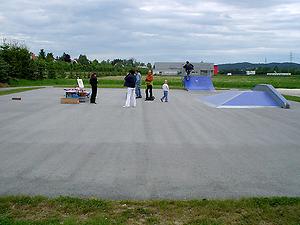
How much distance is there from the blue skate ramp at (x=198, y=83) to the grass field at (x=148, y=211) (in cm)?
2948

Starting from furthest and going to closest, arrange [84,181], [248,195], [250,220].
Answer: [84,181] < [248,195] < [250,220]

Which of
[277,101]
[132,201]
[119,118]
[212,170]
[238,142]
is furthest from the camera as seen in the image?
[277,101]

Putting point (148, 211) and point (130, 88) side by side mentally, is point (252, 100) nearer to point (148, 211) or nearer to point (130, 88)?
point (130, 88)

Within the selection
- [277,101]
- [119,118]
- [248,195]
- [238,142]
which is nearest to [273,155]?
[238,142]

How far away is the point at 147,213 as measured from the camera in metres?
4.95

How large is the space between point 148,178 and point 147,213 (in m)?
1.60

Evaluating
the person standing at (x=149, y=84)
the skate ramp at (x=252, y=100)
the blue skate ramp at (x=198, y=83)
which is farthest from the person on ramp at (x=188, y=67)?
the skate ramp at (x=252, y=100)

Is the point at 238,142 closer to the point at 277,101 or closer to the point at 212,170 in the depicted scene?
the point at 212,170

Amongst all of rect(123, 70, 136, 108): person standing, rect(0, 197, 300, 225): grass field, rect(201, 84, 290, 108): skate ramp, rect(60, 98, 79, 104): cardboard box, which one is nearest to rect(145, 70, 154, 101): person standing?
rect(123, 70, 136, 108): person standing

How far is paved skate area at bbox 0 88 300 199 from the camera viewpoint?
604 cm

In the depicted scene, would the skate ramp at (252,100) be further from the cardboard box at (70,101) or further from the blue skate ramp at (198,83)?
the blue skate ramp at (198,83)

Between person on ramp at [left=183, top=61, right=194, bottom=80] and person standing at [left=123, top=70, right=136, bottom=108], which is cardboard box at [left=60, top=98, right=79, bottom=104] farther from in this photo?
person on ramp at [left=183, top=61, right=194, bottom=80]

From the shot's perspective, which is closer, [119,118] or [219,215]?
[219,215]

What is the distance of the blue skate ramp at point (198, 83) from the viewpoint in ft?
114
